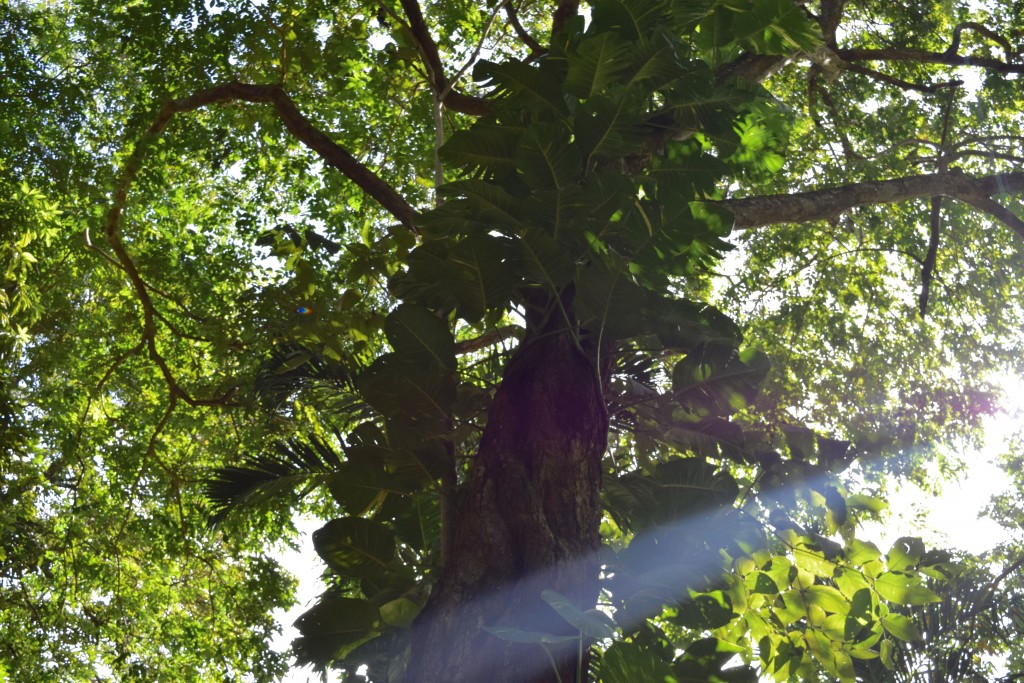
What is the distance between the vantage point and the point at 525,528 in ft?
6.73

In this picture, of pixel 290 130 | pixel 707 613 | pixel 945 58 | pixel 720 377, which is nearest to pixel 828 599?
pixel 707 613

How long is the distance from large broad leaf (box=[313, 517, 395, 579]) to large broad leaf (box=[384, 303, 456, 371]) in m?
0.49

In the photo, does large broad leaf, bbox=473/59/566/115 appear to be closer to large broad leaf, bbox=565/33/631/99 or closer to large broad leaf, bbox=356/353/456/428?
large broad leaf, bbox=565/33/631/99

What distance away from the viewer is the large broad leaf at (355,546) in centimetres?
244

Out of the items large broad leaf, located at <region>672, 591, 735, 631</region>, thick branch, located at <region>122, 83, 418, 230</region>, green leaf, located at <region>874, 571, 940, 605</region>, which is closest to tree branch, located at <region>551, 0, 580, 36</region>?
thick branch, located at <region>122, 83, 418, 230</region>

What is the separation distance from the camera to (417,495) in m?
2.67

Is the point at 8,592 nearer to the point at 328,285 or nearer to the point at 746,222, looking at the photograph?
the point at 328,285

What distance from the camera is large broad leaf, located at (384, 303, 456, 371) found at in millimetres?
2438

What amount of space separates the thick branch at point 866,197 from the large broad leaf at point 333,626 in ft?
5.64

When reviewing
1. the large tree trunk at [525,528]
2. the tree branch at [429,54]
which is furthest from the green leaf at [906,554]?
the tree branch at [429,54]

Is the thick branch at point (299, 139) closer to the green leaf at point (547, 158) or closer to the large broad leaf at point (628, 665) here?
the green leaf at point (547, 158)

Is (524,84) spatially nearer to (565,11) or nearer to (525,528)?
(565,11)

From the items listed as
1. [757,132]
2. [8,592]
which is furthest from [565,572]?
[8,592]

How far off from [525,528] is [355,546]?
66 cm
